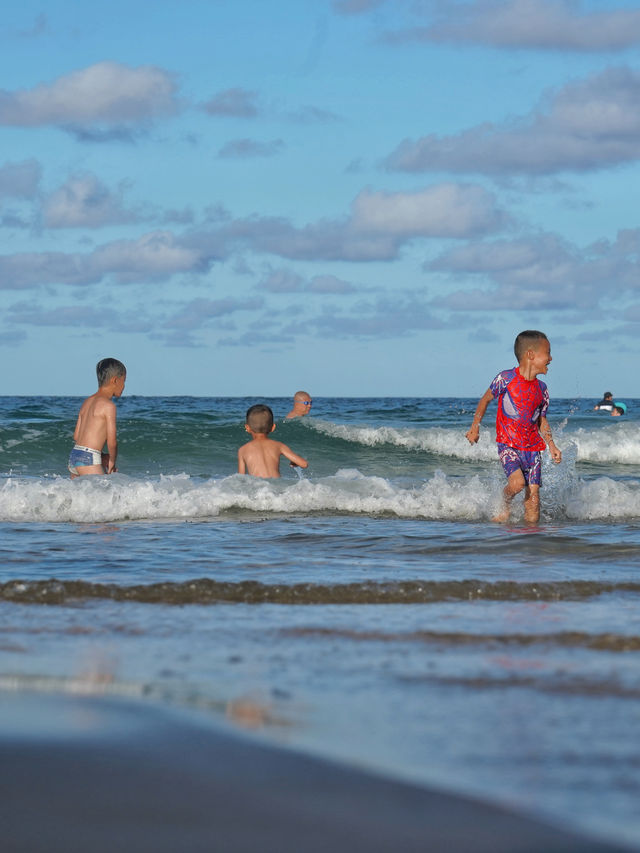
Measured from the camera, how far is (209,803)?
6.95 feet

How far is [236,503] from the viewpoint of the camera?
10.2 m

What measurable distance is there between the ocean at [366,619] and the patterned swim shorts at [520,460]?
48 centimetres

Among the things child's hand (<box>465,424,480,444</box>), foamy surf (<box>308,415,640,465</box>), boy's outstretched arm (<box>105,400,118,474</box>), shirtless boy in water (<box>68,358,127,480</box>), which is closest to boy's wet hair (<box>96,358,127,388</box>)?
shirtless boy in water (<box>68,358,127,480</box>)

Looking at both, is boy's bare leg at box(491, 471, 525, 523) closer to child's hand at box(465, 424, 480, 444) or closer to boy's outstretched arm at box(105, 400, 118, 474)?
child's hand at box(465, 424, 480, 444)

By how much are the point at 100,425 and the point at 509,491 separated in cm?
372

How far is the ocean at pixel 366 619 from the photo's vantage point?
8.17ft

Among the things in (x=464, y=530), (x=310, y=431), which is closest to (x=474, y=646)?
(x=464, y=530)

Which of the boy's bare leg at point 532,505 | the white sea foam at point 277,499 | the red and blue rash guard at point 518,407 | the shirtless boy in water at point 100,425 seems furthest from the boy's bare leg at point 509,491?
the shirtless boy in water at point 100,425

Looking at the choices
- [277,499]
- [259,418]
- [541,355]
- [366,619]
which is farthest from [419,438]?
[366,619]

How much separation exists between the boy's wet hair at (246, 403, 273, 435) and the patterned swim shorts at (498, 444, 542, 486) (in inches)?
89.5

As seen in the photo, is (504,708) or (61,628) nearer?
(504,708)

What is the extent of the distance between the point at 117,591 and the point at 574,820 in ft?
11.4

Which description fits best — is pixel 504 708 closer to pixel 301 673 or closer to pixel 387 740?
pixel 387 740

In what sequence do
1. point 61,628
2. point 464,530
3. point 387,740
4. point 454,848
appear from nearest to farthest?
point 454,848, point 387,740, point 61,628, point 464,530
